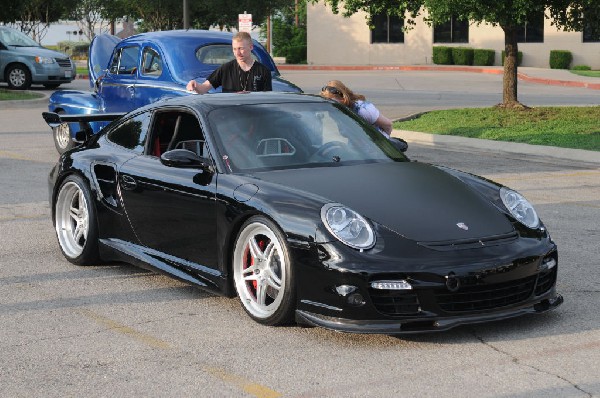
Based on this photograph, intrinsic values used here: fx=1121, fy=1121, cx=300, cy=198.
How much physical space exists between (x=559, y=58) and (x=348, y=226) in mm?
45873

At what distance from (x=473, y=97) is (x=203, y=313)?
80.5ft

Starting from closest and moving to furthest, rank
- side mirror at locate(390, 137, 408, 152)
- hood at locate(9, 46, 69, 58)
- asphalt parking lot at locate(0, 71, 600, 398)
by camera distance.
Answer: asphalt parking lot at locate(0, 71, 600, 398) → side mirror at locate(390, 137, 408, 152) → hood at locate(9, 46, 69, 58)

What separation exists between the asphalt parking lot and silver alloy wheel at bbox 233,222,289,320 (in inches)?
5.5

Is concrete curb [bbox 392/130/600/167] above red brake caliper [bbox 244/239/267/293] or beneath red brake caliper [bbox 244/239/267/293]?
beneath

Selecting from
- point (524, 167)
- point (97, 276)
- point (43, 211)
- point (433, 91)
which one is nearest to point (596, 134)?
point (524, 167)

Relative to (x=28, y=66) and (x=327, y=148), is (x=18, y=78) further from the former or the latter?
(x=327, y=148)

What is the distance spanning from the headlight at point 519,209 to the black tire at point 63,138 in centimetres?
979

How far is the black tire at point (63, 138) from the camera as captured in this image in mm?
15875

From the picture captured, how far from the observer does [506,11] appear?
20.3 metres

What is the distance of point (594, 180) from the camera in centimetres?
1398

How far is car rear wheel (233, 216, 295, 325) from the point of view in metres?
6.45

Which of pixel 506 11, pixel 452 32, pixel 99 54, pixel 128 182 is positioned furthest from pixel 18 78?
pixel 452 32

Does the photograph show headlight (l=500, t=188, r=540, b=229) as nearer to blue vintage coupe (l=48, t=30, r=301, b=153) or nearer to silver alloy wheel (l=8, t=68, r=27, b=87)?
blue vintage coupe (l=48, t=30, r=301, b=153)

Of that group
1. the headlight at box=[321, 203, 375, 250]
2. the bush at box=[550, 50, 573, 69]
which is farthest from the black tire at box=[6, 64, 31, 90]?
the bush at box=[550, 50, 573, 69]
